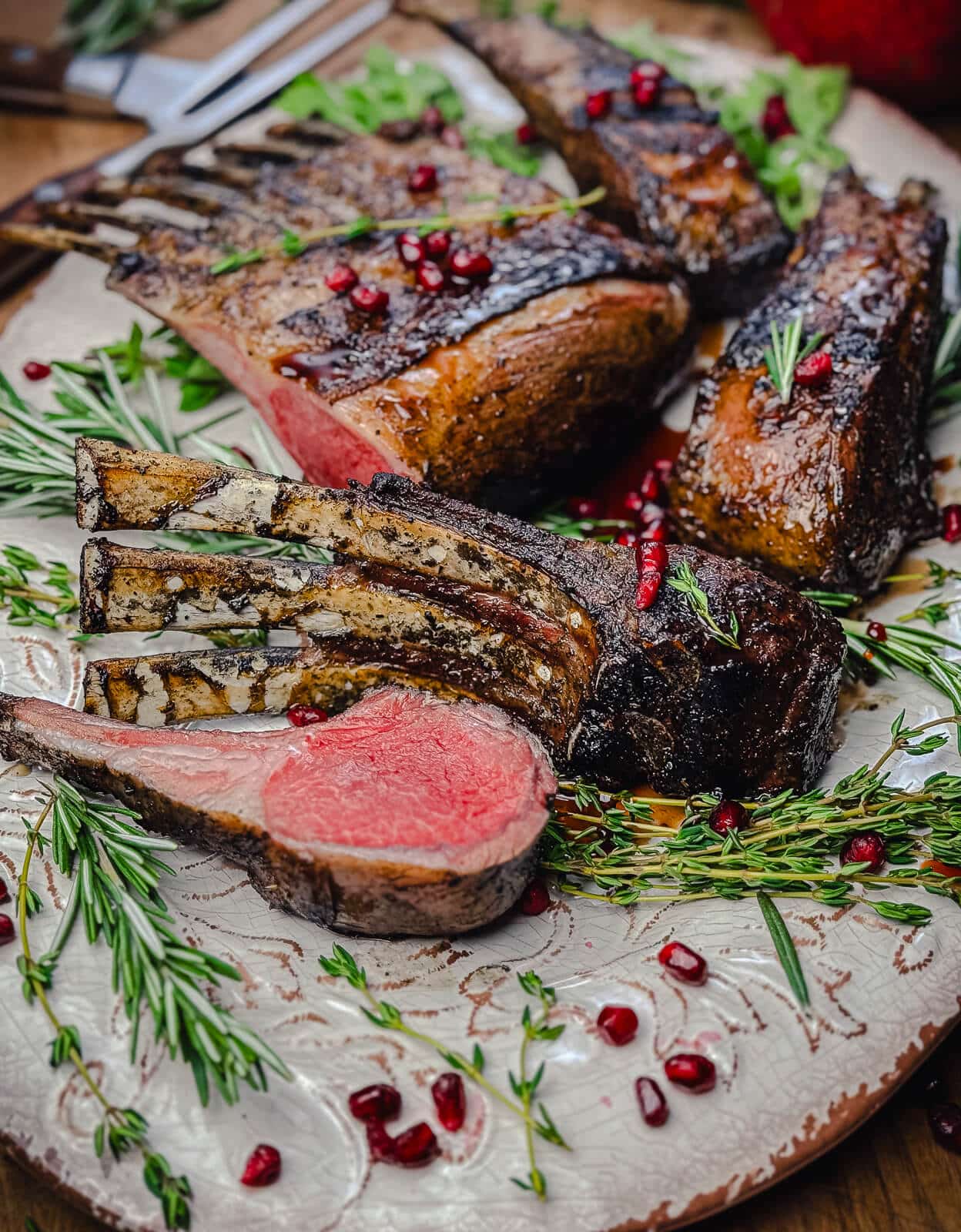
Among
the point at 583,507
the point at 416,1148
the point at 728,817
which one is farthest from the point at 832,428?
the point at 416,1148

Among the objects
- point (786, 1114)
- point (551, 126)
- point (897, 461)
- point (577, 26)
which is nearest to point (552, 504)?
point (897, 461)

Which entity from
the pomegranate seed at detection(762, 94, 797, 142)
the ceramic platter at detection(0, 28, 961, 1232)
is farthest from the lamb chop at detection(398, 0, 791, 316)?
the ceramic platter at detection(0, 28, 961, 1232)

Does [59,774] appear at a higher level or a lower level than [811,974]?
lower

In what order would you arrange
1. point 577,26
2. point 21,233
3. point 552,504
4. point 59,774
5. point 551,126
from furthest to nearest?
point 577,26 < point 551,126 < point 21,233 < point 552,504 < point 59,774

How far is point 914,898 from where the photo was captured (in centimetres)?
235

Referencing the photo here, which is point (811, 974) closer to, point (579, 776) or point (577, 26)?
point (579, 776)

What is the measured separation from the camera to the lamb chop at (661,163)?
3840 millimetres

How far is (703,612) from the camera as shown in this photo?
2539mm

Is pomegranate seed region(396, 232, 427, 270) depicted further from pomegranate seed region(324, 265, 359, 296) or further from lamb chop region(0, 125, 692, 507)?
pomegranate seed region(324, 265, 359, 296)

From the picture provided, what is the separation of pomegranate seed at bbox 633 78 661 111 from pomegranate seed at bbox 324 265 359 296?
57.8 inches

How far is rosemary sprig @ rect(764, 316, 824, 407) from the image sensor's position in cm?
310

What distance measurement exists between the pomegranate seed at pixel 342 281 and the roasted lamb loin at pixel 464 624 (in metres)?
0.89

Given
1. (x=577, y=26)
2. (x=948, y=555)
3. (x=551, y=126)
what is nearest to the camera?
(x=948, y=555)

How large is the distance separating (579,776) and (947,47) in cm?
386
